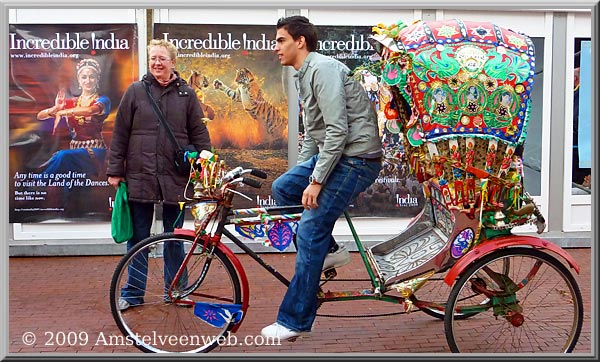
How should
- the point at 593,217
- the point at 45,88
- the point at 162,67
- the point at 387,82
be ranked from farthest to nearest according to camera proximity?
the point at 45,88 → the point at 162,67 → the point at 593,217 → the point at 387,82

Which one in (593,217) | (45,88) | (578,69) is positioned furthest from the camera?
(578,69)

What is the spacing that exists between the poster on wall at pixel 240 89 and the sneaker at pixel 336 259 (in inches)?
125

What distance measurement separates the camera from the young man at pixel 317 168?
3.94 meters

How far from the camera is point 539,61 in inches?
300

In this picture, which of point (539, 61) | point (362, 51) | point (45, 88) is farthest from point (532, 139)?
point (45, 88)

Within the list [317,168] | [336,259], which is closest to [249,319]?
[336,259]

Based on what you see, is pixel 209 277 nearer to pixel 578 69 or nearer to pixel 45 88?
pixel 45 88

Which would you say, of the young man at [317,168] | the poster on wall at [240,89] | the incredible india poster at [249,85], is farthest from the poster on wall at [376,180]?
the young man at [317,168]

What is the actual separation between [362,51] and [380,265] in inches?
145

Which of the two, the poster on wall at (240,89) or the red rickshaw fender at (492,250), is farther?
the poster on wall at (240,89)

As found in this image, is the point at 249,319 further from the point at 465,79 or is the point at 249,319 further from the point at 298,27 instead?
the point at 465,79

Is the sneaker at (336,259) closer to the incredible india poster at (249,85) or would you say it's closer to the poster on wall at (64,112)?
the incredible india poster at (249,85)

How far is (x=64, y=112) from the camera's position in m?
7.16

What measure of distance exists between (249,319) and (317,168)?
1768mm
